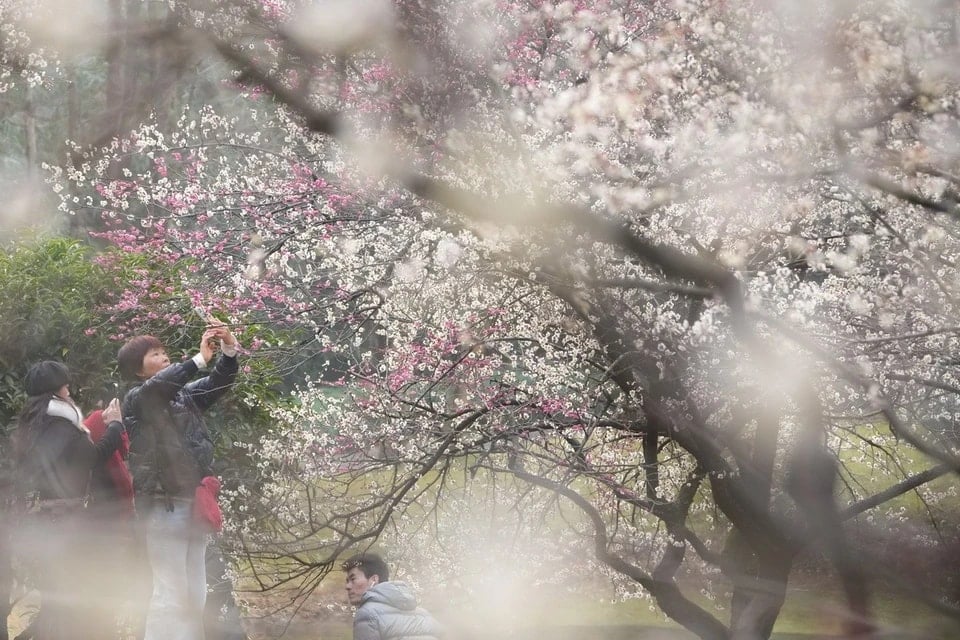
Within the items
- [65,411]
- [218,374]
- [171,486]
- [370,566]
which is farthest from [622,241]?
[65,411]

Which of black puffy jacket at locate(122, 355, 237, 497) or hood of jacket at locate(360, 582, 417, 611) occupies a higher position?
black puffy jacket at locate(122, 355, 237, 497)

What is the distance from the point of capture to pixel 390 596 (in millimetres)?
4211

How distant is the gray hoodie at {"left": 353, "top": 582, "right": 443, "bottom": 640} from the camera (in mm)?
4145

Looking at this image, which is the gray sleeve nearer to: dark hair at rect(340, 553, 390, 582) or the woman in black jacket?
dark hair at rect(340, 553, 390, 582)

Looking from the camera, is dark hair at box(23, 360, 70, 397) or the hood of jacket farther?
dark hair at box(23, 360, 70, 397)

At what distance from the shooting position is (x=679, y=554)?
23.6 ft

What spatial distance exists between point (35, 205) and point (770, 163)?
858cm

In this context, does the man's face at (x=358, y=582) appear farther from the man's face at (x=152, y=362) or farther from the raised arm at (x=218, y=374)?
the man's face at (x=152, y=362)

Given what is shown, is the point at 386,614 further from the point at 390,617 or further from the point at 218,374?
the point at 218,374

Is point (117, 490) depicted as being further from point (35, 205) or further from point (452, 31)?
point (35, 205)

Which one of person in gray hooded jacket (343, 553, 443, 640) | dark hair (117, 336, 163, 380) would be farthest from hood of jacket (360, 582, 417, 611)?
dark hair (117, 336, 163, 380)

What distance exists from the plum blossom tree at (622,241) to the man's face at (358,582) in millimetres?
957

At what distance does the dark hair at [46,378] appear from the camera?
4293 mm

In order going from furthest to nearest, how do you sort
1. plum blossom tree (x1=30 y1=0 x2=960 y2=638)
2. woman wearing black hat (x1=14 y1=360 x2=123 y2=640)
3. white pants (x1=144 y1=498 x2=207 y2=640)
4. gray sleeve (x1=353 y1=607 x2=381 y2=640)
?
woman wearing black hat (x1=14 y1=360 x2=123 y2=640) → gray sleeve (x1=353 y1=607 x2=381 y2=640) → white pants (x1=144 y1=498 x2=207 y2=640) → plum blossom tree (x1=30 y1=0 x2=960 y2=638)
